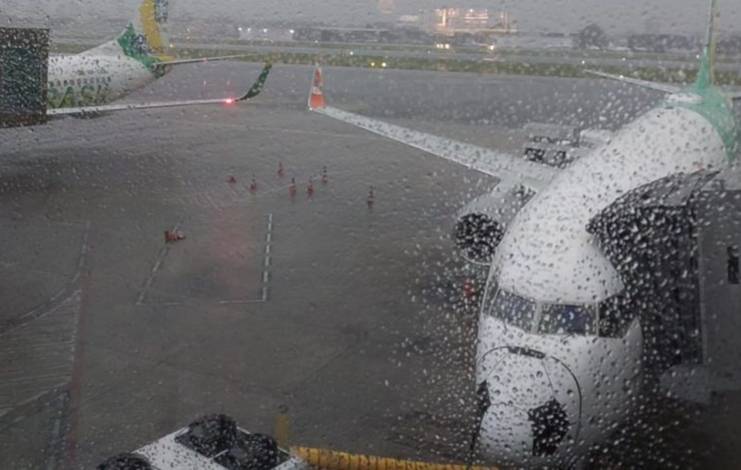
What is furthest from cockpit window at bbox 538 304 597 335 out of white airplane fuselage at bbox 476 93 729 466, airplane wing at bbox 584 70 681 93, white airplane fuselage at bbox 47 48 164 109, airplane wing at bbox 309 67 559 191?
white airplane fuselage at bbox 47 48 164 109

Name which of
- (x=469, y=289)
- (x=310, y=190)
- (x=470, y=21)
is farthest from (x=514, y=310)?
(x=310, y=190)

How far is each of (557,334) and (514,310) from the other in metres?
0.41

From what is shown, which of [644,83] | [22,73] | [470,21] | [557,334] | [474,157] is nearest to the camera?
[557,334]

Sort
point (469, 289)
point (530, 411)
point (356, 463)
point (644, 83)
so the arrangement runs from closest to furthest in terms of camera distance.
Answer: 1. point (530, 411)
2. point (356, 463)
3. point (469, 289)
4. point (644, 83)

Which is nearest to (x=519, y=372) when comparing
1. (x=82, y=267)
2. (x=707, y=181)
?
(x=707, y=181)

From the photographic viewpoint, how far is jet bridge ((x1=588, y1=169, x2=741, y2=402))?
6.50m

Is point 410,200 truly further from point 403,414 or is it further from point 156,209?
point 403,414

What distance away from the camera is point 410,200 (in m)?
15.5

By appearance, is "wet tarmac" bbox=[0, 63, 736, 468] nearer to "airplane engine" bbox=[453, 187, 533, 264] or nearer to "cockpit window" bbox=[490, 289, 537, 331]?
"airplane engine" bbox=[453, 187, 533, 264]

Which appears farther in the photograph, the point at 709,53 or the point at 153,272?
the point at 153,272

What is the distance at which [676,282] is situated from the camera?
671cm

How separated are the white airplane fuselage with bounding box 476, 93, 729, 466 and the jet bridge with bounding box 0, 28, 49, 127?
33.7 ft

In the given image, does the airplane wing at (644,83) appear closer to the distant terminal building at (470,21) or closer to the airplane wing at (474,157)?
the airplane wing at (474,157)

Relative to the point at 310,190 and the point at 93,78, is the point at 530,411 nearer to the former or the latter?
the point at 310,190
